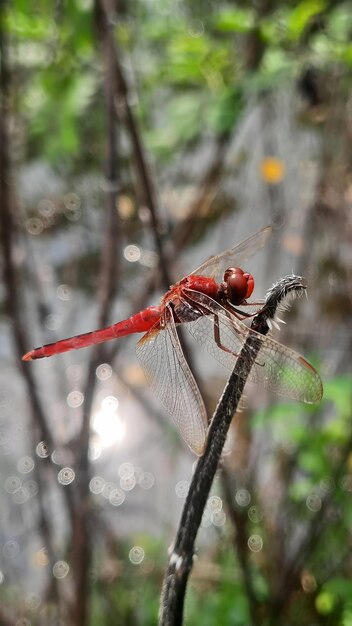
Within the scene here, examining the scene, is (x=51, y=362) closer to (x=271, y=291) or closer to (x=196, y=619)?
(x=196, y=619)

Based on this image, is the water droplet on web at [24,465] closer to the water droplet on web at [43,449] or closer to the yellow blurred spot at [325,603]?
the water droplet on web at [43,449]

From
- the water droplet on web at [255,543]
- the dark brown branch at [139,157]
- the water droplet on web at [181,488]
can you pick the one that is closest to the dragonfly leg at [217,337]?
the dark brown branch at [139,157]

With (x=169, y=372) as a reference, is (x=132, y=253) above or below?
below

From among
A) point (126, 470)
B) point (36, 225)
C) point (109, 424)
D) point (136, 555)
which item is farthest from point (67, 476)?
point (36, 225)

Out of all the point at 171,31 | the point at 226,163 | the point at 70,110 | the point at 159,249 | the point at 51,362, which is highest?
the point at 171,31

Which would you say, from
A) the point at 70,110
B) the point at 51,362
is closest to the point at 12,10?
the point at 70,110

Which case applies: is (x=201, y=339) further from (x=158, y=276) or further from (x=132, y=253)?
(x=132, y=253)

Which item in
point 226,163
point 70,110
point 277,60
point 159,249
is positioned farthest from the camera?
point 226,163
